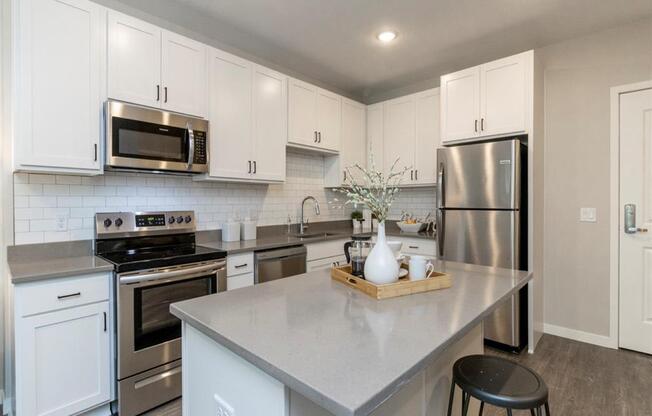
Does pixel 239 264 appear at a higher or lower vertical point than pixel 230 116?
lower

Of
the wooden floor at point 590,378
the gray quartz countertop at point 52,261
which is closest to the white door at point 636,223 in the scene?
the wooden floor at point 590,378

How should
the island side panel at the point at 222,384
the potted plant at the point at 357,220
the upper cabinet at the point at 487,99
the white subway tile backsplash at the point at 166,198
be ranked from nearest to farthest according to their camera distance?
1. the island side panel at the point at 222,384
2. the white subway tile backsplash at the point at 166,198
3. the upper cabinet at the point at 487,99
4. the potted plant at the point at 357,220

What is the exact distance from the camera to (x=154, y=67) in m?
2.38

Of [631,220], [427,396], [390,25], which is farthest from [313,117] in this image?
[631,220]

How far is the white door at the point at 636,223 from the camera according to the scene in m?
2.78

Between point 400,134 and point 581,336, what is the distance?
2.68m

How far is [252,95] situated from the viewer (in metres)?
3.01

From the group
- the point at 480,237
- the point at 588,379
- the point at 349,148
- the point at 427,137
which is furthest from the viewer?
the point at 349,148

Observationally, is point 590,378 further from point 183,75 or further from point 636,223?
point 183,75

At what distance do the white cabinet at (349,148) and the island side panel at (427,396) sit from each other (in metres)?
2.63

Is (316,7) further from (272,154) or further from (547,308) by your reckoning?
(547,308)

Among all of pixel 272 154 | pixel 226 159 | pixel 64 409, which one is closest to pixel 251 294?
pixel 64 409

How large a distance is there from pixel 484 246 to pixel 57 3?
350cm

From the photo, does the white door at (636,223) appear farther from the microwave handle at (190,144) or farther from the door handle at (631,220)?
the microwave handle at (190,144)
